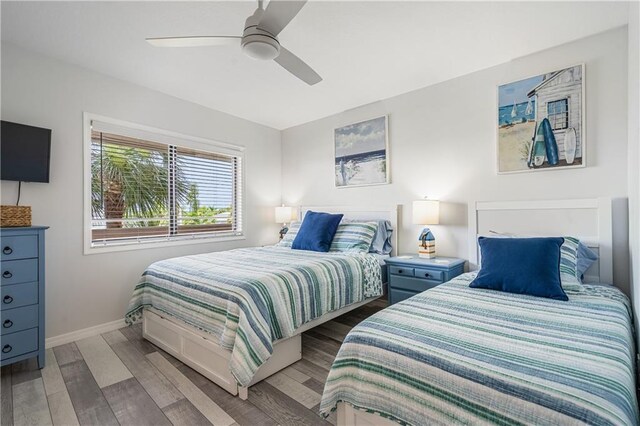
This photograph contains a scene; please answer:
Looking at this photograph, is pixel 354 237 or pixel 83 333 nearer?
pixel 83 333

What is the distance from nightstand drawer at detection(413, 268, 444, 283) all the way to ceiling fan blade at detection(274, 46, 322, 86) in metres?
1.96

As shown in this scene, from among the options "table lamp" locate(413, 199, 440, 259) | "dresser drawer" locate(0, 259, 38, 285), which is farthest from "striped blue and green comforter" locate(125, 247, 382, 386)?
"dresser drawer" locate(0, 259, 38, 285)

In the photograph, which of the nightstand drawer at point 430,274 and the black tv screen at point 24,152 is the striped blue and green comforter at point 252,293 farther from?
the black tv screen at point 24,152

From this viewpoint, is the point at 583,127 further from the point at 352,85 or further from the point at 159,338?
the point at 159,338

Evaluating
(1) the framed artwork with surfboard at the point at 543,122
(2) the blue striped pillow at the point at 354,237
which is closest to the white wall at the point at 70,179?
(2) the blue striped pillow at the point at 354,237

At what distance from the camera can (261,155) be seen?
4.61 metres

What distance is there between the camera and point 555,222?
8.25 feet

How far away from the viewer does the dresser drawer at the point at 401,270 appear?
2.94 meters

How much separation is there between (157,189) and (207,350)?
2.14 m

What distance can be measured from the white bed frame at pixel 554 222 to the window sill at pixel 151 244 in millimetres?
3036

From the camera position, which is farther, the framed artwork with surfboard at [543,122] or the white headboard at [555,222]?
the framed artwork with surfboard at [543,122]

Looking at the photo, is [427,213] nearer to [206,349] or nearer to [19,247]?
[206,349]

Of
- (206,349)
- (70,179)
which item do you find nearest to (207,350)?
(206,349)

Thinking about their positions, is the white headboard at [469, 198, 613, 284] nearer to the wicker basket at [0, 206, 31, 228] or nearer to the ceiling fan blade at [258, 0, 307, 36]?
the ceiling fan blade at [258, 0, 307, 36]
